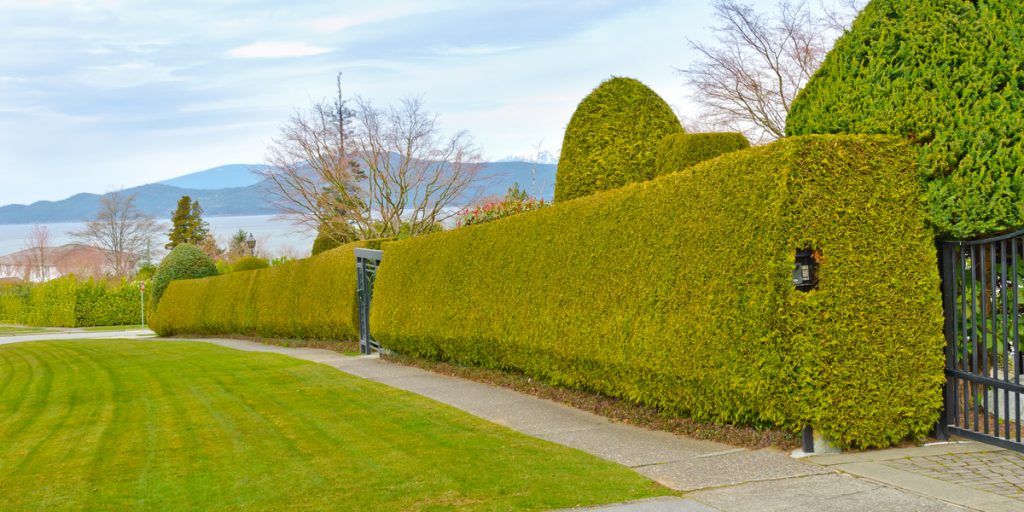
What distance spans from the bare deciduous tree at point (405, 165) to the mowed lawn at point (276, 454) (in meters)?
24.7

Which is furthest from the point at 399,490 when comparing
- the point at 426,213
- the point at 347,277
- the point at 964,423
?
the point at 426,213

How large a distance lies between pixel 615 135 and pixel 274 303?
1550cm

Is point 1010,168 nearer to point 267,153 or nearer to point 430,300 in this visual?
point 430,300

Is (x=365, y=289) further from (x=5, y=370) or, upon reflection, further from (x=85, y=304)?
(x=85, y=304)

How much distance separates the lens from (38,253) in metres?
85.9

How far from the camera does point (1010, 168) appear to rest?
6.38 metres

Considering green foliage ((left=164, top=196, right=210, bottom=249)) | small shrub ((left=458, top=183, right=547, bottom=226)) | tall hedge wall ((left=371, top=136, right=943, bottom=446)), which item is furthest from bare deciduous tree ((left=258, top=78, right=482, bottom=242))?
green foliage ((left=164, top=196, right=210, bottom=249))

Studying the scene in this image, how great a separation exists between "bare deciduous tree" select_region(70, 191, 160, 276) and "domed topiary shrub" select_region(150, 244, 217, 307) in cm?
4398

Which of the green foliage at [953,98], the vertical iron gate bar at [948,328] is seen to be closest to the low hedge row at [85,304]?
the green foliage at [953,98]

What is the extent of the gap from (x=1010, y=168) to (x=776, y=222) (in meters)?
1.78

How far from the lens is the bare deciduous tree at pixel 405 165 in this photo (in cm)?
3797

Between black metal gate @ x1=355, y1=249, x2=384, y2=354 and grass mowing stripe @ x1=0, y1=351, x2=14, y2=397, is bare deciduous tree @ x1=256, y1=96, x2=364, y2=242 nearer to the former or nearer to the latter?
grass mowing stripe @ x1=0, y1=351, x2=14, y2=397

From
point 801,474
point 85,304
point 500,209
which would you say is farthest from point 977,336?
point 85,304

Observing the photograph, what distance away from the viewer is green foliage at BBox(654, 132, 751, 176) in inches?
379
